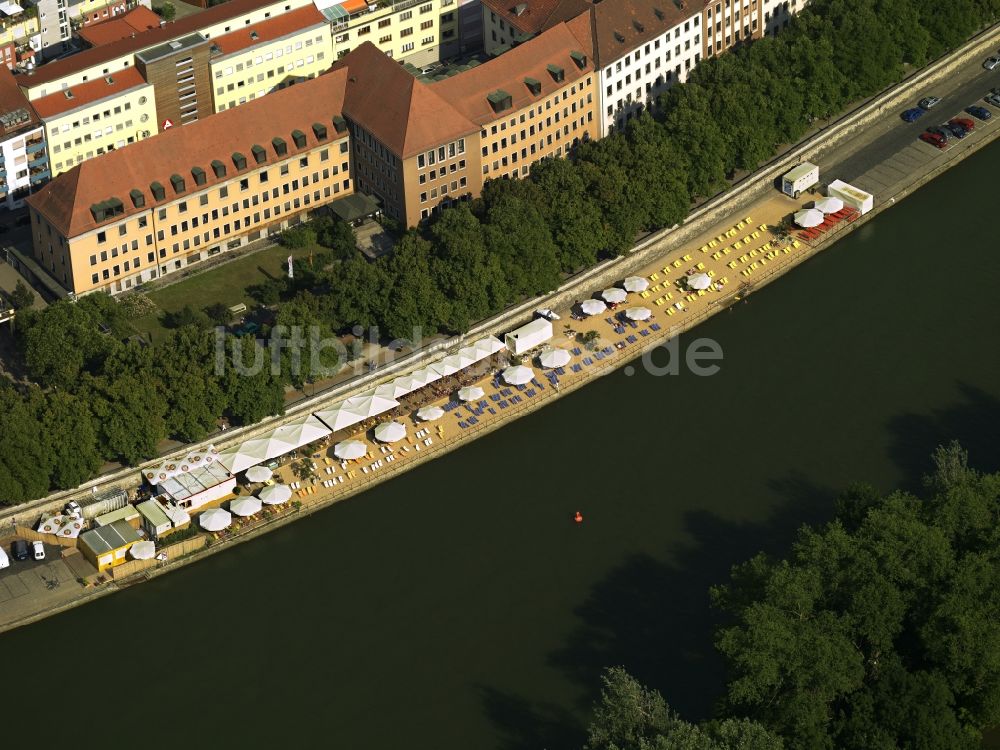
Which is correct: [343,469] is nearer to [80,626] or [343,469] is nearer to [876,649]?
[80,626]

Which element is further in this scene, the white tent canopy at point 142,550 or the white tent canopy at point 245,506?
the white tent canopy at point 245,506

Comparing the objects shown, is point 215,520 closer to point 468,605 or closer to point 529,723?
point 468,605

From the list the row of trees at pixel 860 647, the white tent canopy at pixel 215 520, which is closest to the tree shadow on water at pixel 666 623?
the row of trees at pixel 860 647

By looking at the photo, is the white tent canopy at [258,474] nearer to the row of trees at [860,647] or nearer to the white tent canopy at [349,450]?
the white tent canopy at [349,450]

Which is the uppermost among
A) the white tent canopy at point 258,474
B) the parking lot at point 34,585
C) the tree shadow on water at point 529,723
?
the white tent canopy at point 258,474

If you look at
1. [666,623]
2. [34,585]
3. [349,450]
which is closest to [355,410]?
[349,450]

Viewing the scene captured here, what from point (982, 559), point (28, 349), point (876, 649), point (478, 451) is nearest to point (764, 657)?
point (876, 649)
